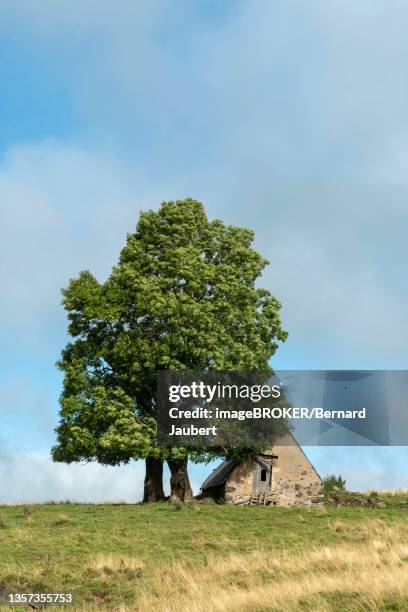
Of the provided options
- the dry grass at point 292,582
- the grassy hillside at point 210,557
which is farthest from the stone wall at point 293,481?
the dry grass at point 292,582

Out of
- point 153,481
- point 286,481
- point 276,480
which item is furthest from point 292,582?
point 286,481

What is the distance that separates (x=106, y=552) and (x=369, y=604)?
14626 mm

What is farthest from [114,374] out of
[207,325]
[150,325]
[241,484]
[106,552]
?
[106,552]

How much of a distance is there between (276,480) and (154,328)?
42.6ft

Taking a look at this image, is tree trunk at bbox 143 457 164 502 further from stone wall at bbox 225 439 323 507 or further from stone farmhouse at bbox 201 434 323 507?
stone wall at bbox 225 439 323 507

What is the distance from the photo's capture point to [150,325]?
148 ft

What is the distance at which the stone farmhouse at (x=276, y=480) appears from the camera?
47438 mm

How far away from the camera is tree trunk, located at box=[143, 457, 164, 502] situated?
46.7 m

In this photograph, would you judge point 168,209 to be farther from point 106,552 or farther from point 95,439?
point 106,552

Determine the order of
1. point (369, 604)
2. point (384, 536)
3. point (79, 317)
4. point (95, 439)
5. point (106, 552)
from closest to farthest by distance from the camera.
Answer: point (369, 604)
point (106, 552)
point (384, 536)
point (95, 439)
point (79, 317)

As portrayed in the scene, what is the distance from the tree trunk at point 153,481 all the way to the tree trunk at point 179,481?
141cm

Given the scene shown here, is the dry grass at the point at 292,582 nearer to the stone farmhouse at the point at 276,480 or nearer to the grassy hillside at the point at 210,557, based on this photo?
the grassy hillside at the point at 210,557

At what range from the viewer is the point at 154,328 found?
4512 centimetres

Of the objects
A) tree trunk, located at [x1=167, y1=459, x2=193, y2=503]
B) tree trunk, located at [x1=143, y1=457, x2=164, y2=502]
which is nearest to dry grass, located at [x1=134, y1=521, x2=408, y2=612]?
tree trunk, located at [x1=167, y1=459, x2=193, y2=503]
